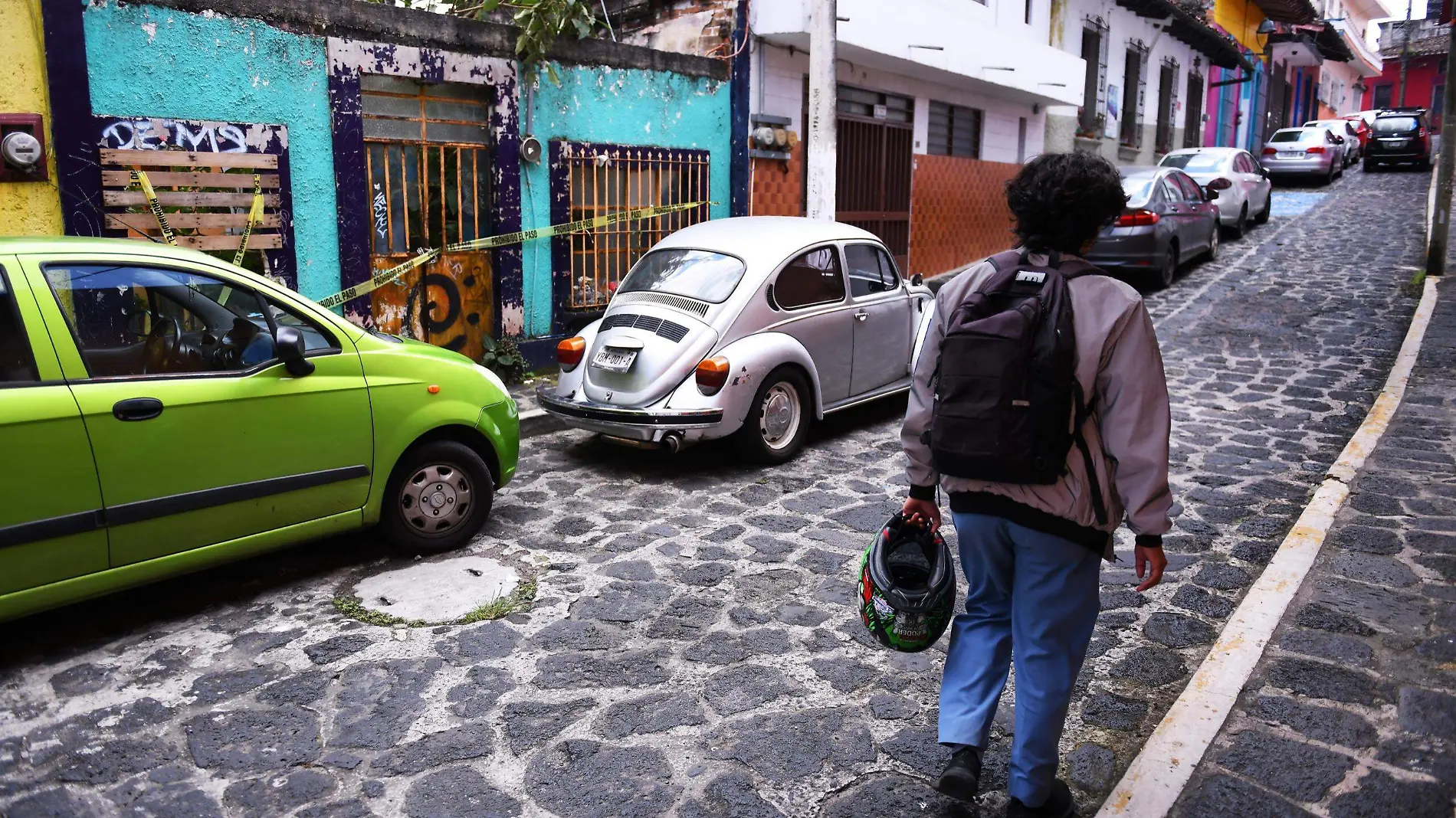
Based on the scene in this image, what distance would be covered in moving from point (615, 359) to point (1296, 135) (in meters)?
27.0

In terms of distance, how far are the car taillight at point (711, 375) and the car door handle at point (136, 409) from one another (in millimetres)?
3150

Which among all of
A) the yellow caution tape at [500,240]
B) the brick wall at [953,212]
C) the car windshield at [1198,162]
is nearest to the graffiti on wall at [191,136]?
the yellow caution tape at [500,240]

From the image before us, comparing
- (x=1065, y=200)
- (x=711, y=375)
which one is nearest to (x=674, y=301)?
(x=711, y=375)

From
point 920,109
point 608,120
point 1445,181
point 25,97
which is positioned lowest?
point 1445,181

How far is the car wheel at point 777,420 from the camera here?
6.88 metres

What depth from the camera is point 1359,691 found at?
3.79 m

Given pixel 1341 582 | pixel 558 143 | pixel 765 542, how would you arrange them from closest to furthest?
pixel 1341 582 < pixel 765 542 < pixel 558 143

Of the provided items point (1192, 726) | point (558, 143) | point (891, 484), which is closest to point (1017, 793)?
point (1192, 726)

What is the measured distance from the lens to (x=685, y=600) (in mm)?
4789

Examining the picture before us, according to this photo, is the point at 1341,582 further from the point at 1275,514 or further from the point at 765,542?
the point at 765,542

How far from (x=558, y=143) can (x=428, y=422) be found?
17.5ft

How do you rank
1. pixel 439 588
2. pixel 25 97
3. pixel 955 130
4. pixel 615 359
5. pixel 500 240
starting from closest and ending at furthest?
pixel 439 588
pixel 25 97
pixel 615 359
pixel 500 240
pixel 955 130

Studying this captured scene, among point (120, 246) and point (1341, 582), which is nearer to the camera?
point (120, 246)

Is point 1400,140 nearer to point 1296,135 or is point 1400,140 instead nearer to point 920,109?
point 1296,135
